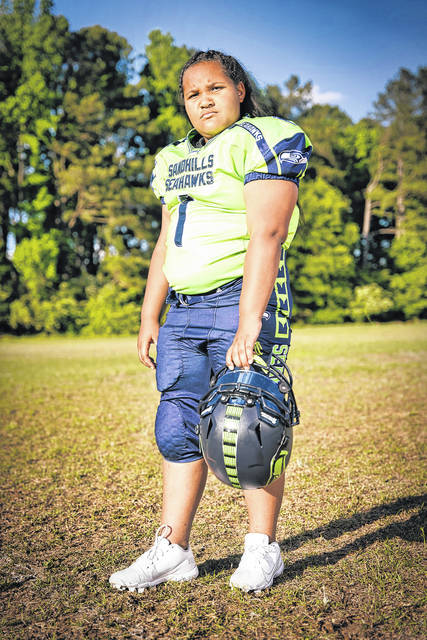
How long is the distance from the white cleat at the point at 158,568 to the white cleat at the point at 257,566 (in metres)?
0.23

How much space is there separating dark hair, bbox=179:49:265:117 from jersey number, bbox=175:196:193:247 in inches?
18.8

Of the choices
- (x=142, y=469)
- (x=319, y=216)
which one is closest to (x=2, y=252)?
(x=319, y=216)

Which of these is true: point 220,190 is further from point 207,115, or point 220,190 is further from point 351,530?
point 351,530

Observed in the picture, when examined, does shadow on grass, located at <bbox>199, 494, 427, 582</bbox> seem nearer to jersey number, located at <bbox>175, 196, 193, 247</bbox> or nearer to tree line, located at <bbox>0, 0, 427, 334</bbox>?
jersey number, located at <bbox>175, 196, 193, 247</bbox>

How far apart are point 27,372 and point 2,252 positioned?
20687 mm

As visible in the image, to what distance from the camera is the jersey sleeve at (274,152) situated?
2.13 m

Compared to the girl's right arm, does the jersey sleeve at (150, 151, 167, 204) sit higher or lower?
higher

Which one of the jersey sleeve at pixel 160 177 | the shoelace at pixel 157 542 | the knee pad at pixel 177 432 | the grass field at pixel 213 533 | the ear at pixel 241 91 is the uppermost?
the ear at pixel 241 91

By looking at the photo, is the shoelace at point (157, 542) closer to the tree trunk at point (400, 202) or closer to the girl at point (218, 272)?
the girl at point (218, 272)

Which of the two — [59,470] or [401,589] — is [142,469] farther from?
[401,589]

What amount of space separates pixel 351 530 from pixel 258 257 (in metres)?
1.80

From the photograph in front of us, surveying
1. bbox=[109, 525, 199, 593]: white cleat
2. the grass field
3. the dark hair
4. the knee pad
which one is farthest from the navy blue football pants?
the dark hair

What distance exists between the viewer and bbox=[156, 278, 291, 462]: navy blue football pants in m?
2.29

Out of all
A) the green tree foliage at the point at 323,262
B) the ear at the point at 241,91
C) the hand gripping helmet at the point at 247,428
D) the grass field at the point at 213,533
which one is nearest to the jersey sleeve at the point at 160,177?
the ear at the point at 241,91
